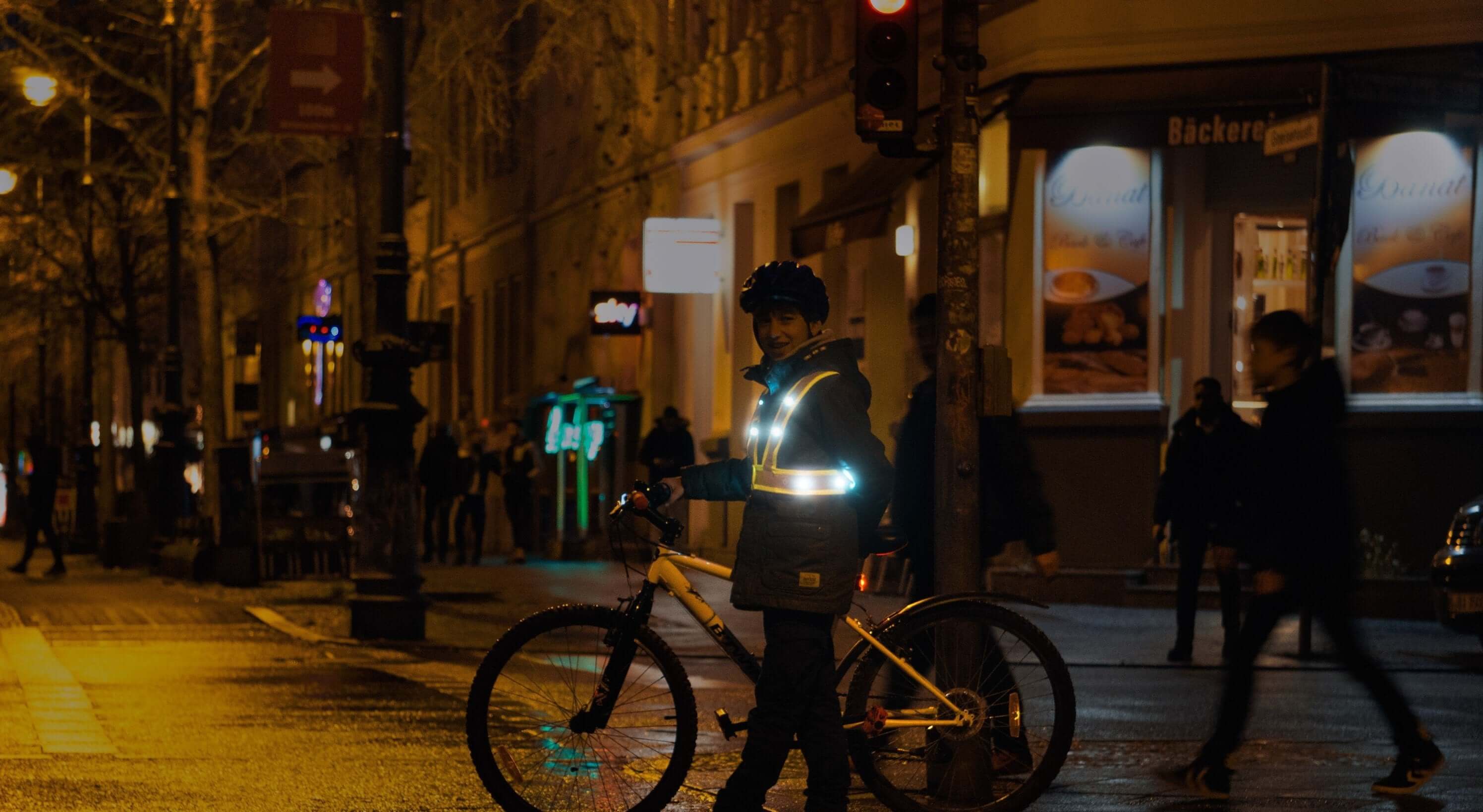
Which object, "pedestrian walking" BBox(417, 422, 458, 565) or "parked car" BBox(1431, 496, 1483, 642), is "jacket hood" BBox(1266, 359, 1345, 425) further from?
"pedestrian walking" BBox(417, 422, 458, 565)

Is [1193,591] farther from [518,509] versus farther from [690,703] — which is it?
[518,509]

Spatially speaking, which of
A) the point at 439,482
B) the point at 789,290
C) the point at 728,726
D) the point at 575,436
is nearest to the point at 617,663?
the point at 728,726

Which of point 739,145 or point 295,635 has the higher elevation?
point 739,145

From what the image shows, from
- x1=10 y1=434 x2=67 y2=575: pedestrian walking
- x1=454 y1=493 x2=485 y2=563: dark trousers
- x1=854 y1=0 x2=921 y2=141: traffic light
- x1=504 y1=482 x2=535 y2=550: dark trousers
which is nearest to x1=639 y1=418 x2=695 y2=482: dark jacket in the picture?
x1=454 y1=493 x2=485 y2=563: dark trousers

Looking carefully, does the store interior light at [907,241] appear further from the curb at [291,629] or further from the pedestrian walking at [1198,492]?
the pedestrian walking at [1198,492]

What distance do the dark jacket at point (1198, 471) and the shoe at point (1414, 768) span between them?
5317 mm

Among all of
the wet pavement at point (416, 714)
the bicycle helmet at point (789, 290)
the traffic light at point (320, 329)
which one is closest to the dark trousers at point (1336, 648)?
the wet pavement at point (416, 714)

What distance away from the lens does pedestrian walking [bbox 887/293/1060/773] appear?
28.8 ft

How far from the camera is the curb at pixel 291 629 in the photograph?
15.9m

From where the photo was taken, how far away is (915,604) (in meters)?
7.71

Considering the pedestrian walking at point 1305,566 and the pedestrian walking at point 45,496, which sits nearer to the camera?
the pedestrian walking at point 1305,566

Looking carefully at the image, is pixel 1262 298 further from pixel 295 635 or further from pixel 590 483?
pixel 590 483

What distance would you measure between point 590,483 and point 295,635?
15.0 m

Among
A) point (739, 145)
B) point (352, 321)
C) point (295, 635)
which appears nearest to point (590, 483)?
point (739, 145)
